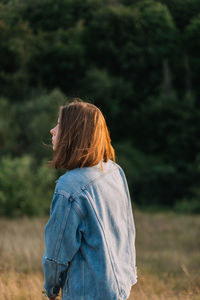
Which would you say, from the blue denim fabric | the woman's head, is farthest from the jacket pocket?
the woman's head

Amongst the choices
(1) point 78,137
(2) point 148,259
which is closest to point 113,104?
(2) point 148,259

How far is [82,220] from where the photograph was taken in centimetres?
181

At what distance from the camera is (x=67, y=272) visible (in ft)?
6.01

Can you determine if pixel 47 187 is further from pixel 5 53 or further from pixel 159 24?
pixel 159 24

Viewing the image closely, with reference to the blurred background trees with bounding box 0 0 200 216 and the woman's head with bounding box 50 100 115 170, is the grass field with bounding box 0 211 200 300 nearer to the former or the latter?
the woman's head with bounding box 50 100 115 170

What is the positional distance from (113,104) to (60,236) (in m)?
22.3

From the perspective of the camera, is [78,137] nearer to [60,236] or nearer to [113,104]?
[60,236]

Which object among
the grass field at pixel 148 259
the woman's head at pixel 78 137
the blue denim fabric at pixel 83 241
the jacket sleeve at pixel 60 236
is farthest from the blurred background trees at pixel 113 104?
the jacket sleeve at pixel 60 236

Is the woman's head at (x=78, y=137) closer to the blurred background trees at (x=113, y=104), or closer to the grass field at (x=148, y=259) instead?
the grass field at (x=148, y=259)

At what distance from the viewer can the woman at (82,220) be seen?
176cm

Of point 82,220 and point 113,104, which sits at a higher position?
point 82,220

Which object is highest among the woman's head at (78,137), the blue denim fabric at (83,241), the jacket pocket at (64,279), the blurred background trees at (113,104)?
the woman's head at (78,137)

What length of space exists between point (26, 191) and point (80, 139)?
1251 cm

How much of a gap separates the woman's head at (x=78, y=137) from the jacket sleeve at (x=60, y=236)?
19 cm
